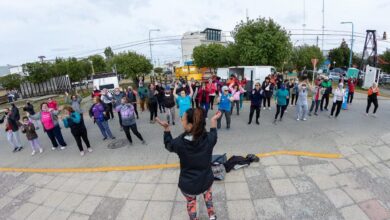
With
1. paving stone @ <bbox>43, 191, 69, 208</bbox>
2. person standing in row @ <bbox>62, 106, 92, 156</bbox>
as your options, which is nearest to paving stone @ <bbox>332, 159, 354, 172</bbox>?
paving stone @ <bbox>43, 191, 69, 208</bbox>

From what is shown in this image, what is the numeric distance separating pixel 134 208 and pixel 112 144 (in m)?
3.52

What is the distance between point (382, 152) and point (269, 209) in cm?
385

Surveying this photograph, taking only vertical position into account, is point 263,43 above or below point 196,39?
below

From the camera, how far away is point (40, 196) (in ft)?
13.8

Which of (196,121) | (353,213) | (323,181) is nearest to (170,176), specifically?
(196,121)

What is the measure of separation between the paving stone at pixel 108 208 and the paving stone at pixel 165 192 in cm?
61

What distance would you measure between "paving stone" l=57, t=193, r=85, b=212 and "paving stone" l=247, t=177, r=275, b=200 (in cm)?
329

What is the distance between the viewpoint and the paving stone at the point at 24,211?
12.0 ft

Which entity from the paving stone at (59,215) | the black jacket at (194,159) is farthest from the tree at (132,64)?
the black jacket at (194,159)

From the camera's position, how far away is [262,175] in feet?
13.8

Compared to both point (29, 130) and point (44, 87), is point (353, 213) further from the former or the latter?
point (44, 87)

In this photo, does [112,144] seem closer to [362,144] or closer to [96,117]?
[96,117]

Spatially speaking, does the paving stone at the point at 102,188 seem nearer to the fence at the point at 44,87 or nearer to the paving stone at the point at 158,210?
the paving stone at the point at 158,210

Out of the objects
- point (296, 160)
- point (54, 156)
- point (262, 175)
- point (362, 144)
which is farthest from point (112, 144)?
point (362, 144)
